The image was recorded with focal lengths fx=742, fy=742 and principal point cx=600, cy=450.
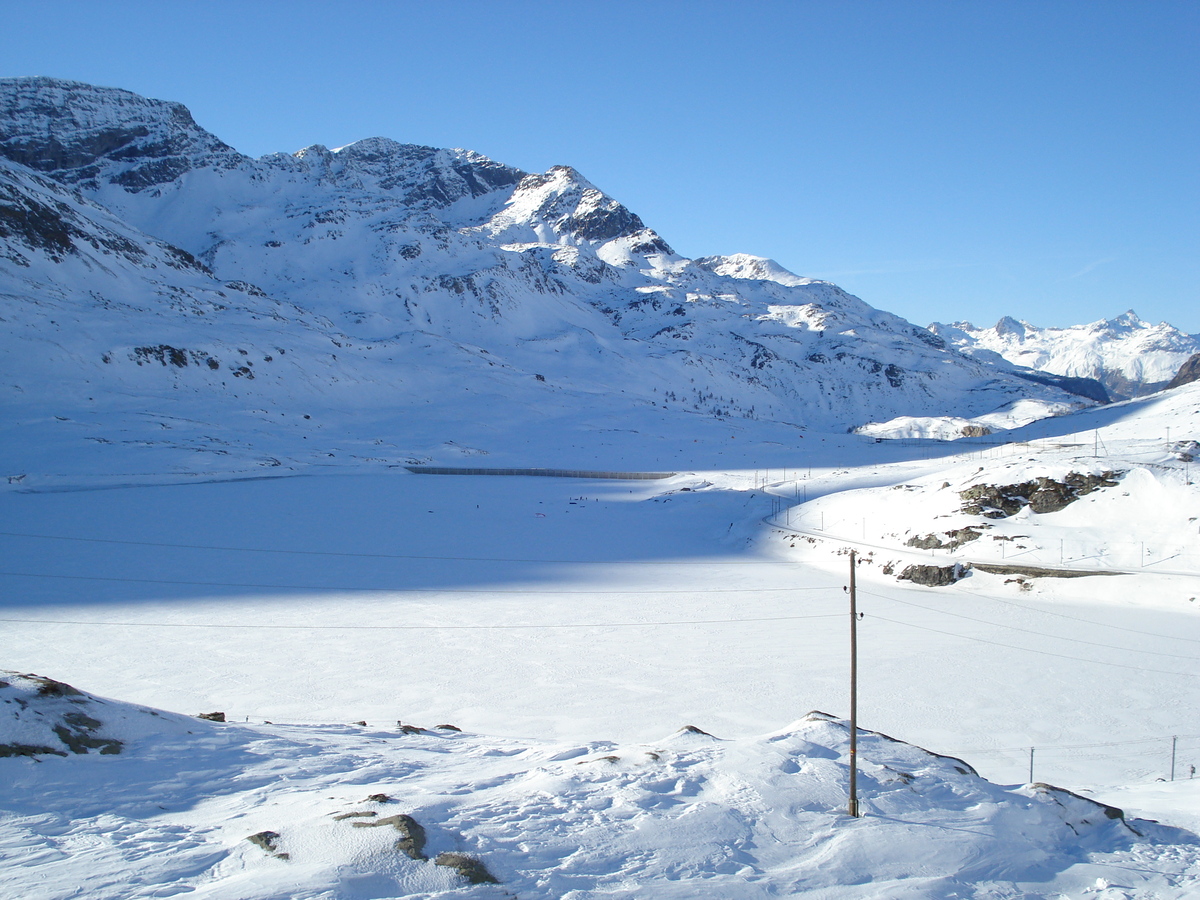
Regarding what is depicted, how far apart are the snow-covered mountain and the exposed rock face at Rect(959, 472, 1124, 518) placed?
191 ft

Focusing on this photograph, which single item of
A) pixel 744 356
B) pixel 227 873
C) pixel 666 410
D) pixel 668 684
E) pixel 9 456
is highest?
pixel 744 356

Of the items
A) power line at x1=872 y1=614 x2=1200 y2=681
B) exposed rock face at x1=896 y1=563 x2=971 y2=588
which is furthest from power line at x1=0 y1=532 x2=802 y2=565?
power line at x1=872 y1=614 x2=1200 y2=681

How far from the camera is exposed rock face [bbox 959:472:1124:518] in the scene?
3045 cm

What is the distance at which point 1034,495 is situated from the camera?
102 feet

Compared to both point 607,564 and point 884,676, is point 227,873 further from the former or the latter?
point 607,564

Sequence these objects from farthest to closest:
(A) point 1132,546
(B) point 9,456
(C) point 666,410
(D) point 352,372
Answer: (C) point 666,410
(D) point 352,372
(B) point 9,456
(A) point 1132,546

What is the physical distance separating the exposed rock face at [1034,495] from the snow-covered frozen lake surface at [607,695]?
0.91 feet

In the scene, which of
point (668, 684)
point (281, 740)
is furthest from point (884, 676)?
point (281, 740)

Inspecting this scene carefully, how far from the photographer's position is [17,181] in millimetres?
96688

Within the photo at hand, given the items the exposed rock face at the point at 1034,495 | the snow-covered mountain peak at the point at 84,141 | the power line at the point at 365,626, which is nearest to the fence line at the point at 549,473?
the exposed rock face at the point at 1034,495

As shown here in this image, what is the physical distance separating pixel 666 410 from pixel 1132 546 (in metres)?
73.5

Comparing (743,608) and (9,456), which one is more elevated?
(9,456)

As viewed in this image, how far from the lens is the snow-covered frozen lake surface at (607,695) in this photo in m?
7.71

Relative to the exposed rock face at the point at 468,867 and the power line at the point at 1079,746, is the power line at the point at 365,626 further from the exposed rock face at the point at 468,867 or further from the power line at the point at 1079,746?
the exposed rock face at the point at 468,867
